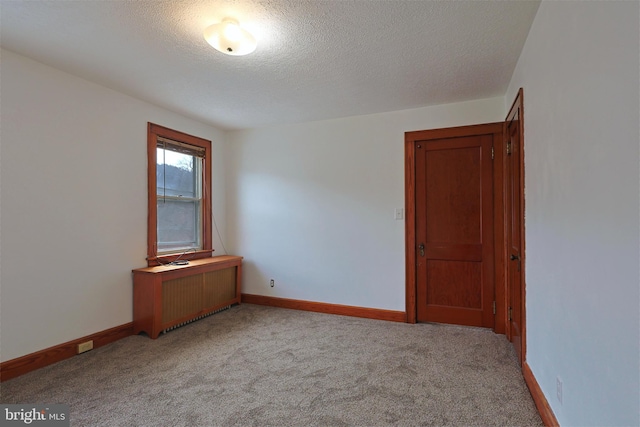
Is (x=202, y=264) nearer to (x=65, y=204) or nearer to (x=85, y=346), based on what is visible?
(x=85, y=346)

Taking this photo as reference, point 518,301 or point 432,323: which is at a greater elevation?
point 518,301

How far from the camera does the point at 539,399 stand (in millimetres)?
1913

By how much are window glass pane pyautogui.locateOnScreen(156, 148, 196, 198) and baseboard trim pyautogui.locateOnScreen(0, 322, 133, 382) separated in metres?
1.52

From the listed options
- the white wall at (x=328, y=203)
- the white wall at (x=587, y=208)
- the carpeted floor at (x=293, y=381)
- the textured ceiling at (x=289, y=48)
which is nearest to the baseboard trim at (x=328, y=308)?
the white wall at (x=328, y=203)

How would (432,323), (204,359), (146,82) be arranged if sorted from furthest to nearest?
(432,323) → (146,82) → (204,359)

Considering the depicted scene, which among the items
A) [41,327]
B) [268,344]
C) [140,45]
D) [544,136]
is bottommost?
[268,344]

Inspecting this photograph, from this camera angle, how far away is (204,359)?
106 inches

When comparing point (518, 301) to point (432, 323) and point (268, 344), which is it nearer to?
point (432, 323)

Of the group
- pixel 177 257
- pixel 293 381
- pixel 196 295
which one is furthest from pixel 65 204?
pixel 293 381

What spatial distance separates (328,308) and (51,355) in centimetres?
269

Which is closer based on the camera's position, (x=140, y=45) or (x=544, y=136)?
(x=544, y=136)

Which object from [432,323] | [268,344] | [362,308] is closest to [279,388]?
[268,344]

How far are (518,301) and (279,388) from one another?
2076mm

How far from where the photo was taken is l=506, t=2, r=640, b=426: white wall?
1.01 metres
